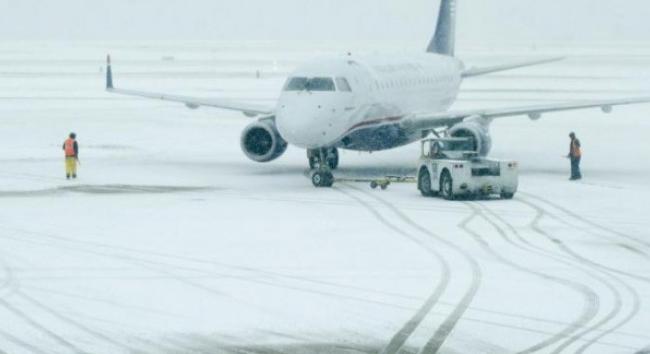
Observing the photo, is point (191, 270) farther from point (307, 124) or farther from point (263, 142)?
point (263, 142)

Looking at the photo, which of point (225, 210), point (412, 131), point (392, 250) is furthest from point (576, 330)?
point (412, 131)

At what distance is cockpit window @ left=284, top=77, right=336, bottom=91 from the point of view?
149 feet

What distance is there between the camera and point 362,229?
A: 3584 cm

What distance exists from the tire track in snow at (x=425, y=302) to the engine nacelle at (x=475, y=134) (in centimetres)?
774

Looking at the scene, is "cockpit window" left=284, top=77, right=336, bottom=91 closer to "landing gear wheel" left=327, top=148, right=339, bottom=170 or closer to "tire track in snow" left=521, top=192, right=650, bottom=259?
"landing gear wheel" left=327, top=148, right=339, bottom=170

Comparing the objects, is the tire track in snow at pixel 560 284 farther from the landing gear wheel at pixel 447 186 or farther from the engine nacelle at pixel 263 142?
the engine nacelle at pixel 263 142

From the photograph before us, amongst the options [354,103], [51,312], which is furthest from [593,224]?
[51,312]

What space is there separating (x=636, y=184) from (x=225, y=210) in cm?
1489

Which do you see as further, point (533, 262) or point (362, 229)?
point (362, 229)

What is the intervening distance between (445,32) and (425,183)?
2196cm

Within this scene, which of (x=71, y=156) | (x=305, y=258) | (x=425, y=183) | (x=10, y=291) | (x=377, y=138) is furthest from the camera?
(x=377, y=138)

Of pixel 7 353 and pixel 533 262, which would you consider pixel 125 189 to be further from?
pixel 7 353

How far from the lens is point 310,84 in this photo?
4569cm

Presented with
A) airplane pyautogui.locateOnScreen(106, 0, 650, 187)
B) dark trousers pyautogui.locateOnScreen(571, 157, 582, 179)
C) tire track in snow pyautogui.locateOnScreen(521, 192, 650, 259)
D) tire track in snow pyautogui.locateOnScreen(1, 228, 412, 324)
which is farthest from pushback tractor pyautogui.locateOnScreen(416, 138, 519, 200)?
tire track in snow pyautogui.locateOnScreen(1, 228, 412, 324)
